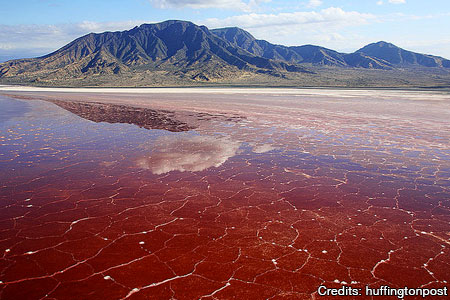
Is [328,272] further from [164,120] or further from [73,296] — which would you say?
[164,120]

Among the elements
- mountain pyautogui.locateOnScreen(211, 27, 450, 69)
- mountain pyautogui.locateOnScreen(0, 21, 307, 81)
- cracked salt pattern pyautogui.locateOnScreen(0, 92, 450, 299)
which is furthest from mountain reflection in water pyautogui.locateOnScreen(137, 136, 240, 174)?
mountain pyautogui.locateOnScreen(211, 27, 450, 69)

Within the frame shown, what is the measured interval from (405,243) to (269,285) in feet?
7.71

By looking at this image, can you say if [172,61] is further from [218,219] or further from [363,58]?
[218,219]

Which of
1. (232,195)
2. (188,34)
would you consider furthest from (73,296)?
(188,34)

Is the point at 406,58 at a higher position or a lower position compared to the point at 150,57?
higher

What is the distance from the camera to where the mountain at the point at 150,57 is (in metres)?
100

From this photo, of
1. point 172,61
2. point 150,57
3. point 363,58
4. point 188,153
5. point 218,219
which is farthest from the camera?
point 363,58

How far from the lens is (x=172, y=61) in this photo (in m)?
121

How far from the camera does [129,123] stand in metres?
15.5

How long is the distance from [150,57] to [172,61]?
17932mm

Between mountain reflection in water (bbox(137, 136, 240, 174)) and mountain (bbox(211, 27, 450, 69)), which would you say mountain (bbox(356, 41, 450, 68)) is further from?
mountain reflection in water (bbox(137, 136, 240, 174))

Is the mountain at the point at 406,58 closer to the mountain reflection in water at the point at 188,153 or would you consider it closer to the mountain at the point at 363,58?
the mountain at the point at 363,58

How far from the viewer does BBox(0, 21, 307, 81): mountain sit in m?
100

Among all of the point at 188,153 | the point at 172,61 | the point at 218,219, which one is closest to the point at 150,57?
the point at 172,61
